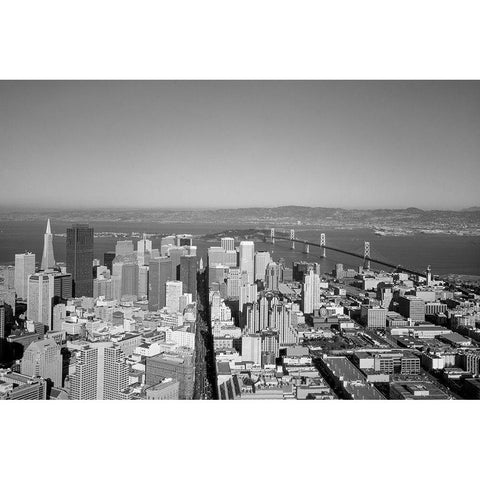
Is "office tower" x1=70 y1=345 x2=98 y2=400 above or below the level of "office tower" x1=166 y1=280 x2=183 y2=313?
below

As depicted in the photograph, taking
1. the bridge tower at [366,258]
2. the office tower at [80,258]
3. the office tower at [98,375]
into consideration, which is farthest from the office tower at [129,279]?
the bridge tower at [366,258]

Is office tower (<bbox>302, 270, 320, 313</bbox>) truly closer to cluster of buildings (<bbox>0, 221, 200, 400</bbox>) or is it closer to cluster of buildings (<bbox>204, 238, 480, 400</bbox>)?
cluster of buildings (<bbox>204, 238, 480, 400</bbox>)

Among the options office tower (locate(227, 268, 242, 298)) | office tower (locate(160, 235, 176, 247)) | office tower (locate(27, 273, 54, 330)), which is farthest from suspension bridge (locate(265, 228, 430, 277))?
office tower (locate(27, 273, 54, 330))

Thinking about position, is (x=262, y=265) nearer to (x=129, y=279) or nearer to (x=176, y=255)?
(x=176, y=255)

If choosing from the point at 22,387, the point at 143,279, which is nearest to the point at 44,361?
the point at 22,387

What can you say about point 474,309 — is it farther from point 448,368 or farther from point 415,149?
point 415,149

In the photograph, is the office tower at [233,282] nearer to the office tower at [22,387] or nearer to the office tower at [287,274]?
the office tower at [287,274]
